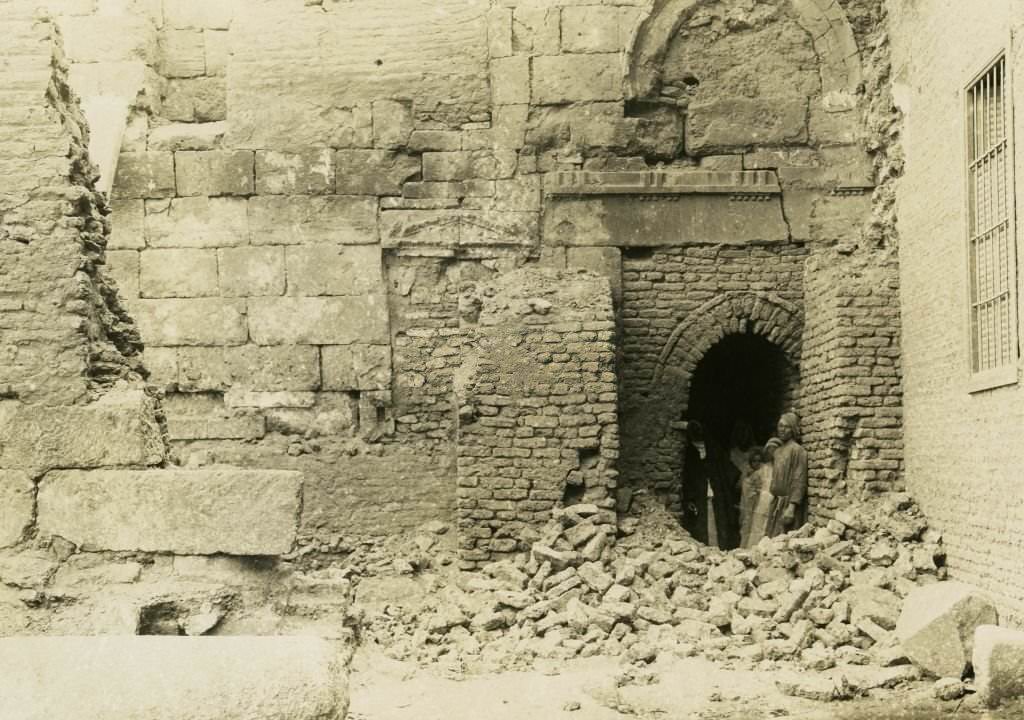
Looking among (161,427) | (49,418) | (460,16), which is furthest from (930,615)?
(460,16)

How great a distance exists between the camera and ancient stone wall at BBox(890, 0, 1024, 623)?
800 cm

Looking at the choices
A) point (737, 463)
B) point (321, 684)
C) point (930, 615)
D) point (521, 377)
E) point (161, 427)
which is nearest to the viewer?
point (321, 684)

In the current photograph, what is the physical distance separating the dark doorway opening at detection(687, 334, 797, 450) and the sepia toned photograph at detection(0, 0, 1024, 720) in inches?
2.5

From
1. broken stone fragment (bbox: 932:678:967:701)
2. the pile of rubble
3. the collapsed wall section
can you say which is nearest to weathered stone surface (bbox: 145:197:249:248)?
the pile of rubble

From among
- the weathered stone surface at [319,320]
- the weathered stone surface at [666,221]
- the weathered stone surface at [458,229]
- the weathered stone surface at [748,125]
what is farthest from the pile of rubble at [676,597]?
the weathered stone surface at [748,125]

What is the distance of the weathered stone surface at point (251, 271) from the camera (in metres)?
11.0

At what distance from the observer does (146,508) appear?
17.5 ft

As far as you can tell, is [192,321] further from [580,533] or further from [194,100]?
[580,533]

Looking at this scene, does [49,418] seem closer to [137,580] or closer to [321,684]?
[137,580]

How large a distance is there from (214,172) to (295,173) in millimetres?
696

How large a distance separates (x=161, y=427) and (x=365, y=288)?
5.17 m

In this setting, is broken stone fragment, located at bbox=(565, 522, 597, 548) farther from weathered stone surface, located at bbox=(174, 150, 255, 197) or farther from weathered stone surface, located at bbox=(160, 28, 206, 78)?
weathered stone surface, located at bbox=(160, 28, 206, 78)

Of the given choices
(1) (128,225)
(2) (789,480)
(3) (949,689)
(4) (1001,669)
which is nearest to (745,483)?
(2) (789,480)

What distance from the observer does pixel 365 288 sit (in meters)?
11.0
